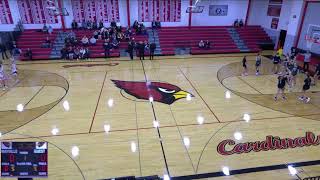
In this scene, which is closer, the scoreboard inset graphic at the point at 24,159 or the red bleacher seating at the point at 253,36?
the scoreboard inset graphic at the point at 24,159

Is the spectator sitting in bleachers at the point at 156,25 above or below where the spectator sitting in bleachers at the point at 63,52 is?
above

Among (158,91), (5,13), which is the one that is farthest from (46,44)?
(158,91)

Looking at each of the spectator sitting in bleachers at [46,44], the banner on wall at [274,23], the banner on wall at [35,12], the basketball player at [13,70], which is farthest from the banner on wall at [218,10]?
the basketball player at [13,70]

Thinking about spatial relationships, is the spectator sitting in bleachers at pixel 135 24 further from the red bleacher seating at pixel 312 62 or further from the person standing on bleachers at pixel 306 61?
the person standing on bleachers at pixel 306 61

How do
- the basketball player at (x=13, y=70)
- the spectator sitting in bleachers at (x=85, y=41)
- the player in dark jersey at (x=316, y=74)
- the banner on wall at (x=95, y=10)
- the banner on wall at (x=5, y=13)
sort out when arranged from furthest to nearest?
the banner on wall at (x=95, y=10)
the banner on wall at (x=5, y=13)
the spectator sitting in bleachers at (x=85, y=41)
the basketball player at (x=13, y=70)
the player in dark jersey at (x=316, y=74)

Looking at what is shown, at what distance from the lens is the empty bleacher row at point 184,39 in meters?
20.3

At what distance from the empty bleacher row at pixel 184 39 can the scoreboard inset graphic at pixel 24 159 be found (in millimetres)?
15523

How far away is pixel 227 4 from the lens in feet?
78.7

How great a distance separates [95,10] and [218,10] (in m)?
12.1

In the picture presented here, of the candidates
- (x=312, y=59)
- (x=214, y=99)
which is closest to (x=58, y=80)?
(x=214, y=99)

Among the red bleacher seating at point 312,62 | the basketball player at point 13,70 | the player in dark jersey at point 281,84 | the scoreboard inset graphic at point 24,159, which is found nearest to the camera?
the scoreboard inset graphic at point 24,159

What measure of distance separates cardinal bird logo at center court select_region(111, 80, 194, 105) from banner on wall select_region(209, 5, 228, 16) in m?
13.8

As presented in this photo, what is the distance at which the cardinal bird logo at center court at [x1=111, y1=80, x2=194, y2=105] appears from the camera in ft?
38.9

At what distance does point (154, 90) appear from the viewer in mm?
12750
